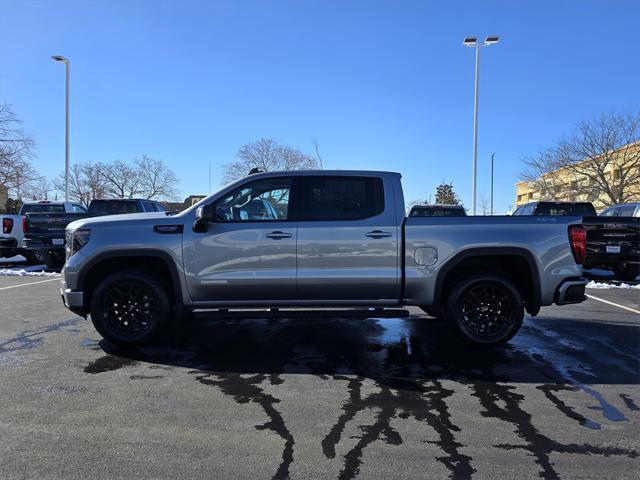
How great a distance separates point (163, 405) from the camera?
4016mm

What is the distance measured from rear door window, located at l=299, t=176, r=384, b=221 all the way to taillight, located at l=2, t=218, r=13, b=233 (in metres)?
12.0

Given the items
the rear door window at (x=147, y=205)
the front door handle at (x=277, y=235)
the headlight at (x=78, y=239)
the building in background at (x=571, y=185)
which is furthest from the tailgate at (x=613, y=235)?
the building in background at (x=571, y=185)

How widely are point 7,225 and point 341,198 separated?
1243 centimetres

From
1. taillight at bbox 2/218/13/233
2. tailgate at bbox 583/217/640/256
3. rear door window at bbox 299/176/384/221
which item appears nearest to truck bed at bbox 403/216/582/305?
rear door window at bbox 299/176/384/221

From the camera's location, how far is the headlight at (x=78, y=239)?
5465 mm

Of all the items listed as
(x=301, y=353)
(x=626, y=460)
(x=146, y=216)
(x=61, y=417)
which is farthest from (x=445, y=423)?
(x=146, y=216)

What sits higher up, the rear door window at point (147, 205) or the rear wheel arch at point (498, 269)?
the rear door window at point (147, 205)

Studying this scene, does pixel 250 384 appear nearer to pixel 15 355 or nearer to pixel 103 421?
pixel 103 421

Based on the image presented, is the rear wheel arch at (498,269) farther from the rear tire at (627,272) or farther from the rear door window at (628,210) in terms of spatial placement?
the rear door window at (628,210)

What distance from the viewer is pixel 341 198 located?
222 inches

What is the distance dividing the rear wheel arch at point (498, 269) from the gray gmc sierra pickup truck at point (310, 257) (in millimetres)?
16

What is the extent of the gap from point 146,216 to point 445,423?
3929mm

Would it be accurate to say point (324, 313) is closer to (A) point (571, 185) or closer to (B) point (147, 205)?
(B) point (147, 205)

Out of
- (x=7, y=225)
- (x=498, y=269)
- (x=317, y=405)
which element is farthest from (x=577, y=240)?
(x=7, y=225)
